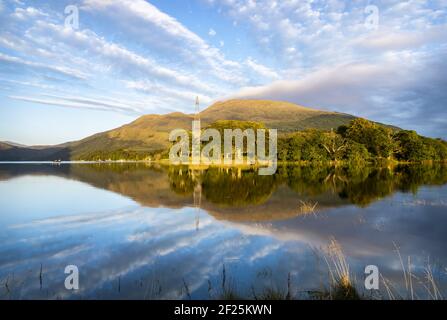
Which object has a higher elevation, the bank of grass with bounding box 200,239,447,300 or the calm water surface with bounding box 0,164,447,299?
the bank of grass with bounding box 200,239,447,300

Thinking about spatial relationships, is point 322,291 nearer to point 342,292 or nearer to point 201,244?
point 342,292

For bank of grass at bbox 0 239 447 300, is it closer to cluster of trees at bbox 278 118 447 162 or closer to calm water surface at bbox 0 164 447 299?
Answer: calm water surface at bbox 0 164 447 299

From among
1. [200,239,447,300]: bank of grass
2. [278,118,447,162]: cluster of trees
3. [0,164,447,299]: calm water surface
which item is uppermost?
[278,118,447,162]: cluster of trees

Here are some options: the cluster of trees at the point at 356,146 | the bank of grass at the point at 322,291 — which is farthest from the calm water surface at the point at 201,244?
the cluster of trees at the point at 356,146

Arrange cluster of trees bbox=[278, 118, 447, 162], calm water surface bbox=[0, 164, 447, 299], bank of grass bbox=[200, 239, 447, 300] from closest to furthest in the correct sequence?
bank of grass bbox=[200, 239, 447, 300]
calm water surface bbox=[0, 164, 447, 299]
cluster of trees bbox=[278, 118, 447, 162]

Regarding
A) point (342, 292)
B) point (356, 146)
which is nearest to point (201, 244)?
point (342, 292)

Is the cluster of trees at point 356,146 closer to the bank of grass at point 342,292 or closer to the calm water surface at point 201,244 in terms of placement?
the calm water surface at point 201,244

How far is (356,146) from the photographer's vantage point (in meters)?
120

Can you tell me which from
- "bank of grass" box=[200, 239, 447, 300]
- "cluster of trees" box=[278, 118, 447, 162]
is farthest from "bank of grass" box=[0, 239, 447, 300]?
"cluster of trees" box=[278, 118, 447, 162]

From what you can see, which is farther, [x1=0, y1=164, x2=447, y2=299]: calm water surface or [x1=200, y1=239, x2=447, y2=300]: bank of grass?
[x1=0, y1=164, x2=447, y2=299]: calm water surface

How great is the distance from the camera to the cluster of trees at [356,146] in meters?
122

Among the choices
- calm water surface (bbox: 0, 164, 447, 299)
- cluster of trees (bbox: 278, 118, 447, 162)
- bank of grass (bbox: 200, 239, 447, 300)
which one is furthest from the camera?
cluster of trees (bbox: 278, 118, 447, 162)

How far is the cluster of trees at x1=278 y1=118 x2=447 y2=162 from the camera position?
400ft

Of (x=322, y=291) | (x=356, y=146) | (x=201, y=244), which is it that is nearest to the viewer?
(x=322, y=291)
